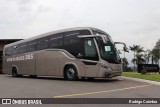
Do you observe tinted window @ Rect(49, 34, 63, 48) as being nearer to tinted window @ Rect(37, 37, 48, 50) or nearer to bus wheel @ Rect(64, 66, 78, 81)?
tinted window @ Rect(37, 37, 48, 50)

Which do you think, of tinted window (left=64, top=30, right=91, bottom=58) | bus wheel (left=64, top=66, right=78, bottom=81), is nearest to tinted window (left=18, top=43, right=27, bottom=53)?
tinted window (left=64, top=30, right=91, bottom=58)

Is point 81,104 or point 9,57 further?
point 9,57

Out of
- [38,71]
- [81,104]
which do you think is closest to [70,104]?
[81,104]

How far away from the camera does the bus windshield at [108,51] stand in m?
18.2

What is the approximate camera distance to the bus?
719 inches

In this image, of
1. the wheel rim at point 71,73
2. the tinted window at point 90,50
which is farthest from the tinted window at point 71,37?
the wheel rim at point 71,73

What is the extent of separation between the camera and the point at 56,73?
69.9 ft

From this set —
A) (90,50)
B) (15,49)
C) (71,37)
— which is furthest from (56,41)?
(15,49)

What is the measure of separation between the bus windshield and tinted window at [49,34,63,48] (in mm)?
2924

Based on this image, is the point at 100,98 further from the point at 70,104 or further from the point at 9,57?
the point at 9,57

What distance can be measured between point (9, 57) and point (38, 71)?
705 cm

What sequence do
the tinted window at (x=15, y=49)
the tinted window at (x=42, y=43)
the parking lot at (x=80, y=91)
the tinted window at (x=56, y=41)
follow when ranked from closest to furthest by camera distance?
the parking lot at (x=80, y=91) < the tinted window at (x=56, y=41) < the tinted window at (x=42, y=43) < the tinted window at (x=15, y=49)

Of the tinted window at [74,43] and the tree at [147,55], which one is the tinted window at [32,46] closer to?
the tinted window at [74,43]

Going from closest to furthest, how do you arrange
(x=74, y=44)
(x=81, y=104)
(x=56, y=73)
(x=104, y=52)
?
(x=81, y=104) < (x=104, y=52) < (x=74, y=44) < (x=56, y=73)
